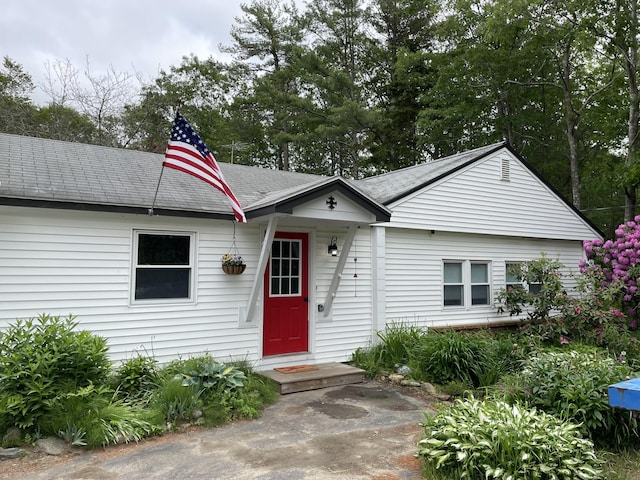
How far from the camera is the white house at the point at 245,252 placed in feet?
19.2

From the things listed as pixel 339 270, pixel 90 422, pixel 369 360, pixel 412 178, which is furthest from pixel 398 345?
pixel 90 422

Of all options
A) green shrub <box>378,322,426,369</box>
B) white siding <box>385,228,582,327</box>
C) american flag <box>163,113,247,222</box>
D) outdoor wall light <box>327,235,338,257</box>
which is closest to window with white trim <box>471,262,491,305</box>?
white siding <box>385,228,582,327</box>

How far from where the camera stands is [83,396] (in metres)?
4.60

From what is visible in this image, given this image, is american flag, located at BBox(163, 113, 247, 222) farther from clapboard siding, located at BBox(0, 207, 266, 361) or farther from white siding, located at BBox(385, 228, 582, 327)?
white siding, located at BBox(385, 228, 582, 327)

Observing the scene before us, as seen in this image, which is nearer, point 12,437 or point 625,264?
point 12,437

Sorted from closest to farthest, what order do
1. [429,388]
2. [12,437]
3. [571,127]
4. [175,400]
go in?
[12,437]
[175,400]
[429,388]
[571,127]

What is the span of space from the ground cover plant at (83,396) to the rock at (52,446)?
0.06 metres

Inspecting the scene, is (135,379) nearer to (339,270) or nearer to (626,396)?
(339,270)

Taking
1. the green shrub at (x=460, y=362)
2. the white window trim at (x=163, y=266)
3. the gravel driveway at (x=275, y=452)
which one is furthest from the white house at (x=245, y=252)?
the gravel driveway at (x=275, y=452)

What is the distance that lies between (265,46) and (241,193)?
18.0m

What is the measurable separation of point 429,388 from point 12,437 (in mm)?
5086

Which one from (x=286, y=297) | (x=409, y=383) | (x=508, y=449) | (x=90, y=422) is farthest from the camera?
(x=286, y=297)

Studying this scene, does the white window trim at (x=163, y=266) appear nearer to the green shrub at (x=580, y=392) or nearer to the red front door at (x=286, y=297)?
the red front door at (x=286, y=297)

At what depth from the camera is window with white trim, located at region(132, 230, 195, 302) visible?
6418 mm
